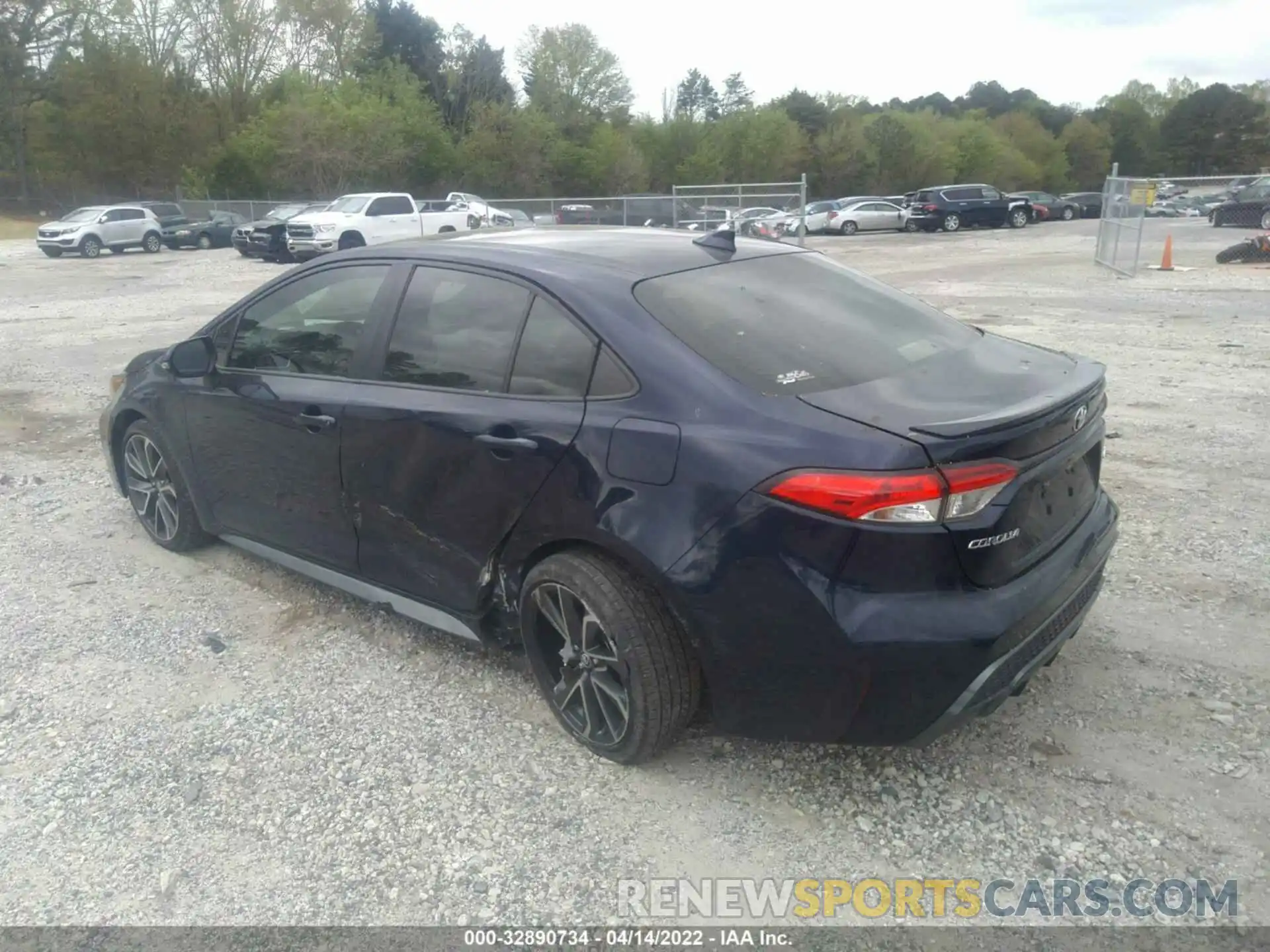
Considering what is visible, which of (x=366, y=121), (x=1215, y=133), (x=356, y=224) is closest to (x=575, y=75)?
(x=366, y=121)

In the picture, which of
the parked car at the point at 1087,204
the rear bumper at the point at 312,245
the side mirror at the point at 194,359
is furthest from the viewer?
the parked car at the point at 1087,204

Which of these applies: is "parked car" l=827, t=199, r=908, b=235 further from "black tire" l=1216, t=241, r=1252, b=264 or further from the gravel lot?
the gravel lot

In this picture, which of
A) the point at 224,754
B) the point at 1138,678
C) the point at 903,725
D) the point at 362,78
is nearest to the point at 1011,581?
the point at 903,725

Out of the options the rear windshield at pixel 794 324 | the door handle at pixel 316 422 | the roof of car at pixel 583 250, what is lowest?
the door handle at pixel 316 422

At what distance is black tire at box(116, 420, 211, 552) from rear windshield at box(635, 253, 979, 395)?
2.80 meters

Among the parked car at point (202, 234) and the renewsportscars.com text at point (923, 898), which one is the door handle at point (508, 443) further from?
the parked car at point (202, 234)

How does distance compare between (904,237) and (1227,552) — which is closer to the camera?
(1227,552)

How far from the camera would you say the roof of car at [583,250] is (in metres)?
3.53

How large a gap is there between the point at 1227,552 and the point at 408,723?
3.84 meters

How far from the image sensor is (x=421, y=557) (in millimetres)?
3674

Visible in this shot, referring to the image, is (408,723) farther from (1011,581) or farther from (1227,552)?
(1227,552)

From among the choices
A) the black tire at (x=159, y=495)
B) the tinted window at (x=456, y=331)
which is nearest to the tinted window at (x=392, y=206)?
the black tire at (x=159, y=495)

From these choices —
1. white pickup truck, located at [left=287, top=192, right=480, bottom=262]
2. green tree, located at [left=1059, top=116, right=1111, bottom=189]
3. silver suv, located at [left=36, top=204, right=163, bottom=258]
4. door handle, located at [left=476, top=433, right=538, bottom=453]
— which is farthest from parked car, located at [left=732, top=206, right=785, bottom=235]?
green tree, located at [left=1059, top=116, right=1111, bottom=189]

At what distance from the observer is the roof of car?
3.53 m
